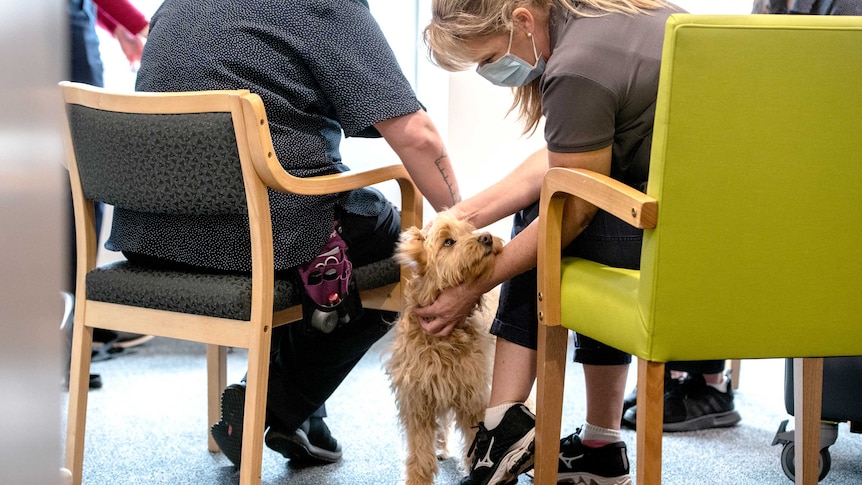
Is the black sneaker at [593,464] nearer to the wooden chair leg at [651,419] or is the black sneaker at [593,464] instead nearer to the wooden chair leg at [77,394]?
the wooden chair leg at [651,419]

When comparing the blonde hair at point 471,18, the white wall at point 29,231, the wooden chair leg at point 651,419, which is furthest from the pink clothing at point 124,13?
the white wall at point 29,231

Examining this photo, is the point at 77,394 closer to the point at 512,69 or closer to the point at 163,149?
the point at 163,149

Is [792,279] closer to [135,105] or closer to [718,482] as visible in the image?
[718,482]

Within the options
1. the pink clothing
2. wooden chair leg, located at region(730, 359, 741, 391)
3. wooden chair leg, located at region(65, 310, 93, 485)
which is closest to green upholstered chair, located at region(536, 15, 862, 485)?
wooden chair leg, located at region(65, 310, 93, 485)

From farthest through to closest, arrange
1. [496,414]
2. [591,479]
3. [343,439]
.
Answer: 1. [343,439]
2. [591,479]
3. [496,414]

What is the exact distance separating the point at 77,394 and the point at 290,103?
26.8 inches

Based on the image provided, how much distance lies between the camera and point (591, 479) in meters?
1.67

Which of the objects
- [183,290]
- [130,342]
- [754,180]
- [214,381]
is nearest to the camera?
[754,180]

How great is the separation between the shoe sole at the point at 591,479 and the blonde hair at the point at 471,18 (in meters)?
0.81

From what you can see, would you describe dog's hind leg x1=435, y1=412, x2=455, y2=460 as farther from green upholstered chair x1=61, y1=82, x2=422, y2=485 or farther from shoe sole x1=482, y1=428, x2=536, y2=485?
green upholstered chair x1=61, y1=82, x2=422, y2=485

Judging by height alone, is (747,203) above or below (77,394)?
above

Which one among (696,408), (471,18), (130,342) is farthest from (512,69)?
(130,342)

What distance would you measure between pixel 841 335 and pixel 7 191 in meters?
1.22

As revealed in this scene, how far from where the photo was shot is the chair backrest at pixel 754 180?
3.49 ft
